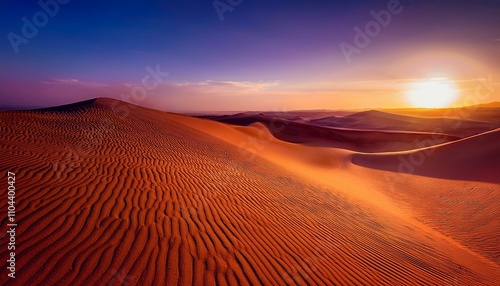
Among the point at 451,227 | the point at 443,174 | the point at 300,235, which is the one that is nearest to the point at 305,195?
the point at 300,235

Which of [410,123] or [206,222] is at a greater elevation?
[410,123]

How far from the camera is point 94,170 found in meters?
6.33

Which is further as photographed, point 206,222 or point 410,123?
point 410,123

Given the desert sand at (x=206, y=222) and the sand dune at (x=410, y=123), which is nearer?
the desert sand at (x=206, y=222)

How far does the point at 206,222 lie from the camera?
15.8ft

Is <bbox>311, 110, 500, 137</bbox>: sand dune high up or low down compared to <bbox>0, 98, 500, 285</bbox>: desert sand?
up

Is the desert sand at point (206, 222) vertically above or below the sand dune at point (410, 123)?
below

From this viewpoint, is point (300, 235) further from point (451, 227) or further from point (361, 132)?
point (361, 132)

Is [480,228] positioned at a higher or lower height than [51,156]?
lower

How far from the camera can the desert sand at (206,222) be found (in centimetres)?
337

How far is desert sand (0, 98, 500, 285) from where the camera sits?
11.1 feet

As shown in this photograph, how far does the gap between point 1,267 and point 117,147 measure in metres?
7.32

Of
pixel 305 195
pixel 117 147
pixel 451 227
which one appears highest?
pixel 117 147

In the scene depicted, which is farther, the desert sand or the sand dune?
the sand dune
